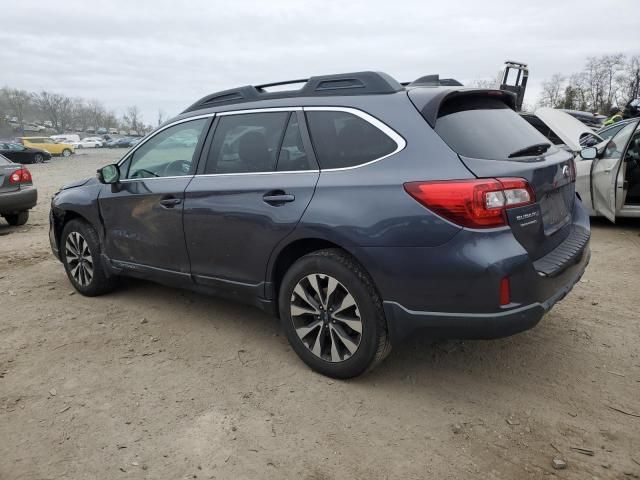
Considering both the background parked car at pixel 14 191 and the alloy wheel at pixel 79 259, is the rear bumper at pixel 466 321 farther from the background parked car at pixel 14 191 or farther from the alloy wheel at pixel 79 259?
the background parked car at pixel 14 191

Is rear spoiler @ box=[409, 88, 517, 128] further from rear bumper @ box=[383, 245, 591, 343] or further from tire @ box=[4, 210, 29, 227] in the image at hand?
tire @ box=[4, 210, 29, 227]

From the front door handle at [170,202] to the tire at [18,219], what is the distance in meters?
6.72

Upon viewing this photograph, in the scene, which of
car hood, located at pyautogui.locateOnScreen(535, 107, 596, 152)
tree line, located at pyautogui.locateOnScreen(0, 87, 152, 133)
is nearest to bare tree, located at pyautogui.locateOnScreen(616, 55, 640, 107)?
car hood, located at pyautogui.locateOnScreen(535, 107, 596, 152)

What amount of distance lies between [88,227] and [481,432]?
149 inches

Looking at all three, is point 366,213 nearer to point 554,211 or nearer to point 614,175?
point 554,211

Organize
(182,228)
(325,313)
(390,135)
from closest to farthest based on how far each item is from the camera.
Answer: (390,135) < (325,313) < (182,228)

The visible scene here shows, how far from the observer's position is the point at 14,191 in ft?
28.3

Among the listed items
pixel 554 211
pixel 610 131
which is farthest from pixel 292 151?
pixel 610 131

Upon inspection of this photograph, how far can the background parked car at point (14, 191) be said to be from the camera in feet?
27.9

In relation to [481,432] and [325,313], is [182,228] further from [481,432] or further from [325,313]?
[481,432]

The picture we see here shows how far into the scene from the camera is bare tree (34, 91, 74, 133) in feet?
358

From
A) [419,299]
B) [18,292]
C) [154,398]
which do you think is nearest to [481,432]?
[419,299]

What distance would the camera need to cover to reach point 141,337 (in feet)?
12.8

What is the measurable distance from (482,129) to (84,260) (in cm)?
371
